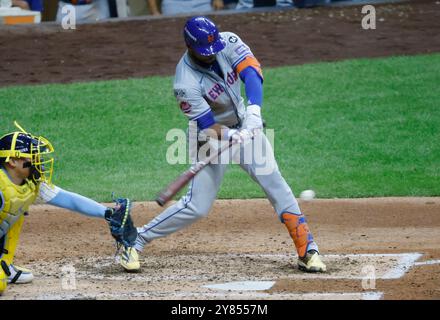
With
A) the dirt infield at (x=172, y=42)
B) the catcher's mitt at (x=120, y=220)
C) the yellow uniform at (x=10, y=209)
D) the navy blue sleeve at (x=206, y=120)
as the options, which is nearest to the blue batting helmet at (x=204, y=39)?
the navy blue sleeve at (x=206, y=120)


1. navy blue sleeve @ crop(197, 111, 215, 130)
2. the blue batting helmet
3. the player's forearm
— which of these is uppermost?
the blue batting helmet

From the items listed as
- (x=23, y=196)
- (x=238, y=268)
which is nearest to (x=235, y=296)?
(x=238, y=268)

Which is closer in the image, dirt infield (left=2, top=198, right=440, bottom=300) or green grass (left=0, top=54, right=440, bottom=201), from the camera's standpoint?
dirt infield (left=2, top=198, right=440, bottom=300)

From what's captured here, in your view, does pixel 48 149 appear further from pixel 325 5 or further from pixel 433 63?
pixel 325 5

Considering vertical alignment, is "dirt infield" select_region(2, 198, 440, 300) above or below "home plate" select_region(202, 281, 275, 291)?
below

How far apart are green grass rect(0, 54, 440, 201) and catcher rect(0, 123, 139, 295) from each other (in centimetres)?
277

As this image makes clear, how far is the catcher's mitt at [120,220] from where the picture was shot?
21.0ft

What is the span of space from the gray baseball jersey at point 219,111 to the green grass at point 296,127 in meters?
2.52

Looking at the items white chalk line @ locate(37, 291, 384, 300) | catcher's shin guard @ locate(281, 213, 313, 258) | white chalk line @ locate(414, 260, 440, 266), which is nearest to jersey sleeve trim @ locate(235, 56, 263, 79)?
catcher's shin guard @ locate(281, 213, 313, 258)

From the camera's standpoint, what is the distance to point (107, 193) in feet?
30.7

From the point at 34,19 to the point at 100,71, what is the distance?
1729 mm

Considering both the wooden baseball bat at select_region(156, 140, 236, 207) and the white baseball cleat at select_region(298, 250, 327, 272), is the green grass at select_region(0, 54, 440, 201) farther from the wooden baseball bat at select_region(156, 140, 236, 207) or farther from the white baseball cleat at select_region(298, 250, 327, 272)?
the wooden baseball bat at select_region(156, 140, 236, 207)

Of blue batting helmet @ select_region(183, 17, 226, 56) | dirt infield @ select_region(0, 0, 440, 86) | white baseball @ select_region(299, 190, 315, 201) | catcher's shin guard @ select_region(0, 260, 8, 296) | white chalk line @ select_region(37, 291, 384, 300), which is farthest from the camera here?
dirt infield @ select_region(0, 0, 440, 86)

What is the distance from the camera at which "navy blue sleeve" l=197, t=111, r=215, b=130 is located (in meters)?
6.41
